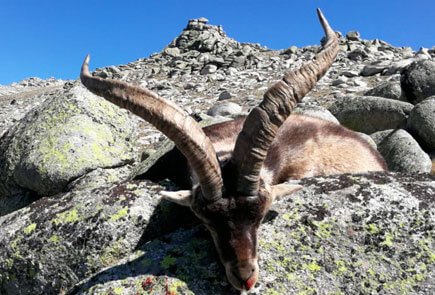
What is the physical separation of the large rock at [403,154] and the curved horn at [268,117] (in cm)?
806

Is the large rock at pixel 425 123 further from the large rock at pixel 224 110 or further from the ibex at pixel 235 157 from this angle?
the ibex at pixel 235 157

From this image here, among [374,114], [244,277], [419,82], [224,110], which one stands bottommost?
[244,277]

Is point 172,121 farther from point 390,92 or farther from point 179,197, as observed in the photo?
point 390,92

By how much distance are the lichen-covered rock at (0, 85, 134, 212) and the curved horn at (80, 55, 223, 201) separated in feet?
13.5

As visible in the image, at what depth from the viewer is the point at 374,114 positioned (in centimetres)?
1457

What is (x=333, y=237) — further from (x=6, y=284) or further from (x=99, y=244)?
(x=6, y=284)

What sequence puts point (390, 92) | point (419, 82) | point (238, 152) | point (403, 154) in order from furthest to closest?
point (390, 92), point (419, 82), point (403, 154), point (238, 152)

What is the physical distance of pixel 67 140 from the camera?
8.08 meters

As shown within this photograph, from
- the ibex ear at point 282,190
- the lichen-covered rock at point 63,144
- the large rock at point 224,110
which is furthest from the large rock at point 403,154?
the large rock at point 224,110

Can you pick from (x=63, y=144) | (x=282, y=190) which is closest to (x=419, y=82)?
(x=282, y=190)

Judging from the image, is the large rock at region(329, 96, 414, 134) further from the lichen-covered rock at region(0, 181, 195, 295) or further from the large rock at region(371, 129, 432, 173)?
the lichen-covered rock at region(0, 181, 195, 295)

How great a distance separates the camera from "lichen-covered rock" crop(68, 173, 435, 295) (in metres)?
3.78

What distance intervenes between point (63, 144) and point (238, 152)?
5.12 m

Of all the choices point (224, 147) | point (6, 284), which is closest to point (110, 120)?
point (224, 147)
